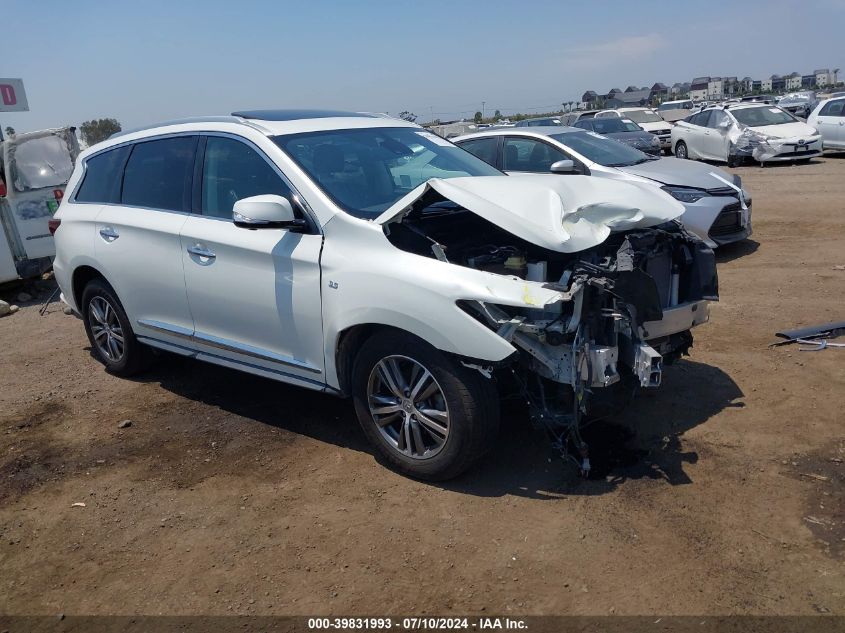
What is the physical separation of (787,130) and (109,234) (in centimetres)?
1766

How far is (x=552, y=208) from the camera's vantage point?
3.87 m

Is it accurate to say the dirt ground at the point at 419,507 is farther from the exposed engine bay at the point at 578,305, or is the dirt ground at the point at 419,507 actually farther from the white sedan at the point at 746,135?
the white sedan at the point at 746,135

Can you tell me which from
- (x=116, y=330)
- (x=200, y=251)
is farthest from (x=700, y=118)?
(x=200, y=251)

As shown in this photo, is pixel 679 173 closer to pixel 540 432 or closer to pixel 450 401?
pixel 540 432

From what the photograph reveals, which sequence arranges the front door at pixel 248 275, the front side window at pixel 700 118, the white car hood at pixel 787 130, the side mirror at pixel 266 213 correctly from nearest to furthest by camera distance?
the side mirror at pixel 266 213
the front door at pixel 248 275
the white car hood at pixel 787 130
the front side window at pixel 700 118

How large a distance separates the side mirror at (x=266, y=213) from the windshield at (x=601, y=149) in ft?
19.6

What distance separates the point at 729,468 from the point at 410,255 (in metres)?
2.07

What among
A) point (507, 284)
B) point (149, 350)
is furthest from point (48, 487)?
point (507, 284)

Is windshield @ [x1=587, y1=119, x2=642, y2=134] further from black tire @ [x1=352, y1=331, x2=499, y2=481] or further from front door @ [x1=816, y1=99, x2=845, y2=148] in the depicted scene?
black tire @ [x1=352, y1=331, x2=499, y2=481]

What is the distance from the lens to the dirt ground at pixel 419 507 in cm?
316

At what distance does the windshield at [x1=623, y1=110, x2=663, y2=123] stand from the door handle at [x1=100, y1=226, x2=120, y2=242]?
2264cm

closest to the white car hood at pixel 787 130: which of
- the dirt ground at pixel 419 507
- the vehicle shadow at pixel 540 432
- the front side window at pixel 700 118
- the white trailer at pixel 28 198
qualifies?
the front side window at pixel 700 118

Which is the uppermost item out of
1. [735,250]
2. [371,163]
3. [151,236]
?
[371,163]

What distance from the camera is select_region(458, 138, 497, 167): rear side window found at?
968 cm
